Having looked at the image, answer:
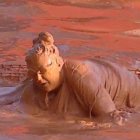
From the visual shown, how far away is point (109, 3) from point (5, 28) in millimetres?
4679

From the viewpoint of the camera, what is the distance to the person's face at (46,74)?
6801 millimetres

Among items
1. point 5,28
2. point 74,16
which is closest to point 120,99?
point 5,28

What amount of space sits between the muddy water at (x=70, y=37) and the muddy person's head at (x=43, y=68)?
13.9 inches

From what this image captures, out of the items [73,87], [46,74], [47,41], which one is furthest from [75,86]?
[47,41]

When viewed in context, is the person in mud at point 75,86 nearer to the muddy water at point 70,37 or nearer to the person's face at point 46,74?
the person's face at point 46,74

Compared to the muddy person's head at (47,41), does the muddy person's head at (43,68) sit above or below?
below

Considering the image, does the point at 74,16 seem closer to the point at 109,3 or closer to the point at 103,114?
the point at 109,3

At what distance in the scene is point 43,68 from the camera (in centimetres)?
680

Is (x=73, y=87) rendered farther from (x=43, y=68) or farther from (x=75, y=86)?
(x=43, y=68)

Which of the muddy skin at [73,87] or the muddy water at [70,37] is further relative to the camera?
the muddy skin at [73,87]

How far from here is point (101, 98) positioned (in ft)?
22.5

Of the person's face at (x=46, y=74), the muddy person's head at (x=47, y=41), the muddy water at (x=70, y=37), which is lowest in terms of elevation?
the muddy water at (x=70, y=37)

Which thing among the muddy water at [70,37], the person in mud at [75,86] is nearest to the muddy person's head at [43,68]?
the person in mud at [75,86]

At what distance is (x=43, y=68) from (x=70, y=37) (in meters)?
6.01
